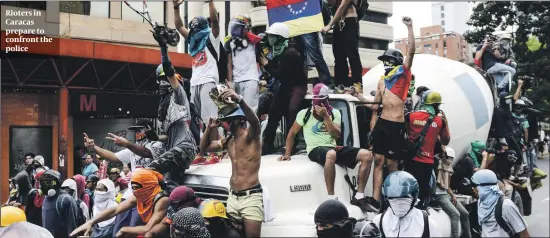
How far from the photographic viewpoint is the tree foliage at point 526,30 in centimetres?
1225

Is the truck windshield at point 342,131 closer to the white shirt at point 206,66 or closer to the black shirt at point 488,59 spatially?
the white shirt at point 206,66

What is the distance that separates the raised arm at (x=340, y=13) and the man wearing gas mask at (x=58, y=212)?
3989 millimetres

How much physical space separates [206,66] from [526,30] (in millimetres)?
8753

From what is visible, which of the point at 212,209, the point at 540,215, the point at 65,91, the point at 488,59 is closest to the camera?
the point at 212,209

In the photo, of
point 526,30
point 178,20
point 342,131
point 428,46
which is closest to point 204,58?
point 178,20

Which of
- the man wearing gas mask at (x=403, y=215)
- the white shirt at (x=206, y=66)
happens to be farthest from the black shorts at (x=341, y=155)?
the white shirt at (x=206, y=66)

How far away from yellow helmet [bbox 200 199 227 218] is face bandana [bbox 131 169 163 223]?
777mm

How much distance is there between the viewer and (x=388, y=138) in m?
5.88

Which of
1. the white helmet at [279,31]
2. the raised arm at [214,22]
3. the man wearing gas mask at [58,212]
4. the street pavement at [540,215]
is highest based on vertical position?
the raised arm at [214,22]

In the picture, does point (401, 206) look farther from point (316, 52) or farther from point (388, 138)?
point (316, 52)

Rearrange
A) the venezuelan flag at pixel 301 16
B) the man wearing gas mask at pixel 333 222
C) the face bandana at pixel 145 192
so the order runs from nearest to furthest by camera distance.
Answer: the man wearing gas mask at pixel 333 222 < the face bandana at pixel 145 192 < the venezuelan flag at pixel 301 16

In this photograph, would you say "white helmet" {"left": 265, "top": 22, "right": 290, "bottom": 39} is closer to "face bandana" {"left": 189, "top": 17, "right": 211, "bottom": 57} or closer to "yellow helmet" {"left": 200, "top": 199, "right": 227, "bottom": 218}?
"face bandana" {"left": 189, "top": 17, "right": 211, "bottom": 57}

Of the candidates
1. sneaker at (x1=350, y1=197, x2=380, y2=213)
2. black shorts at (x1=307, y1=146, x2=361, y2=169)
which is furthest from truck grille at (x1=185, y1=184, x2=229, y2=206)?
sneaker at (x1=350, y1=197, x2=380, y2=213)

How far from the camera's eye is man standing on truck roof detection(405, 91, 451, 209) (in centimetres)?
632
